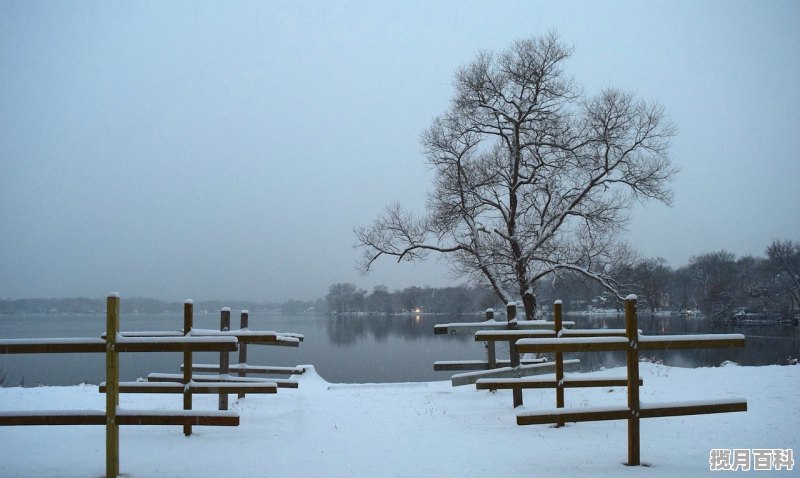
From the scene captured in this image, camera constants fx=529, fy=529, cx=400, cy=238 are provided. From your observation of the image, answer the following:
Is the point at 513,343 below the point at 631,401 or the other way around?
the other way around

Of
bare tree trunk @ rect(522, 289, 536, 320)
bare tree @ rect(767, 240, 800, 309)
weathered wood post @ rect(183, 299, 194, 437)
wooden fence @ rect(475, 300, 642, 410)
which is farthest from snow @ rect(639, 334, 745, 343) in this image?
bare tree @ rect(767, 240, 800, 309)

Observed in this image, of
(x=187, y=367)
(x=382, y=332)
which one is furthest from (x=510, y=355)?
(x=382, y=332)

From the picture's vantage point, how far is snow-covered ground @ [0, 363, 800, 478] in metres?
5.67

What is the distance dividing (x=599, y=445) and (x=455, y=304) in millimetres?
105227

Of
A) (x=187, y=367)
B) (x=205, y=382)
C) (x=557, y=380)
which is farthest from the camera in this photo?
(x=205, y=382)

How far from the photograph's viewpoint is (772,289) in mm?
71188

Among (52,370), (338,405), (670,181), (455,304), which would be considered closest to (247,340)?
(338,405)

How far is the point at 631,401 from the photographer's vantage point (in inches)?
222

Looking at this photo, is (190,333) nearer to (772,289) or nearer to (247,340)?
(247,340)

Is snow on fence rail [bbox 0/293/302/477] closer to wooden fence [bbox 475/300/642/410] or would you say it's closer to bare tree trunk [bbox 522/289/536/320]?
wooden fence [bbox 475/300/642/410]

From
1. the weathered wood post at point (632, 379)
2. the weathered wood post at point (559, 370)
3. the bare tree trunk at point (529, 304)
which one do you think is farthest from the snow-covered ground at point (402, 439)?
the bare tree trunk at point (529, 304)

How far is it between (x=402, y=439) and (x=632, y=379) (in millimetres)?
3017

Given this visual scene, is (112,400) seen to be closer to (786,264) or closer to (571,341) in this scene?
(571,341)

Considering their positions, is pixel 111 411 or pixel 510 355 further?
pixel 510 355
